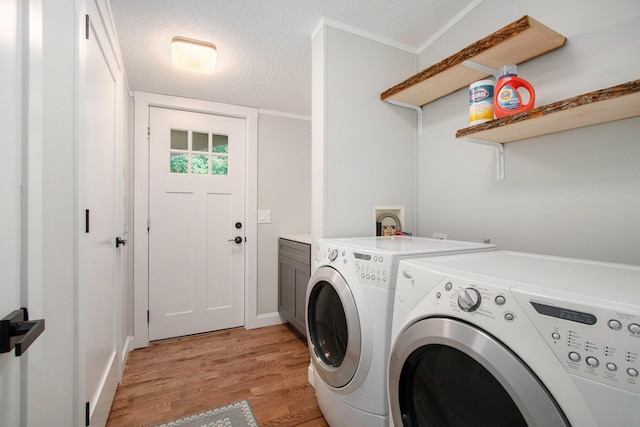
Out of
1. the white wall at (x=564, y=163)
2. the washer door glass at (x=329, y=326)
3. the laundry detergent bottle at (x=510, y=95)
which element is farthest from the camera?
the washer door glass at (x=329, y=326)

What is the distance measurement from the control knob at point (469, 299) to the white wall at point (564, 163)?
2.72 ft

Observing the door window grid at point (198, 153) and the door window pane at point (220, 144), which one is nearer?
the door window grid at point (198, 153)

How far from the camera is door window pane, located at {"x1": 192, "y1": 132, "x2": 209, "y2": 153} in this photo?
270 centimetres

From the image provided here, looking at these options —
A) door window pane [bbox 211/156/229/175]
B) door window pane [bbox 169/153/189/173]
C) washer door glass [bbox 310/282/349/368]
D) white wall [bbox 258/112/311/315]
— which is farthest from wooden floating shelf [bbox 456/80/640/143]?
door window pane [bbox 169/153/189/173]

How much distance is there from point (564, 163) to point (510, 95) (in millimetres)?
380

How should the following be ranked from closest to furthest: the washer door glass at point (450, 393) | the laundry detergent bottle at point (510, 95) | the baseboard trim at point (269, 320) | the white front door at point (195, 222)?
the washer door glass at point (450, 393) → the laundry detergent bottle at point (510, 95) → the white front door at point (195, 222) → the baseboard trim at point (269, 320)

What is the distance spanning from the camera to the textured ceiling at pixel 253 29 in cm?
152

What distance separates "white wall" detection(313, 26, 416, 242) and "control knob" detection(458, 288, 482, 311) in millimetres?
1039

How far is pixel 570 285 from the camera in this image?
63cm

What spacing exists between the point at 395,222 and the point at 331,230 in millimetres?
488

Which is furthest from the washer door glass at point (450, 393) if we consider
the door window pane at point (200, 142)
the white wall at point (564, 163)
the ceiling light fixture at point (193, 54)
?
the door window pane at point (200, 142)

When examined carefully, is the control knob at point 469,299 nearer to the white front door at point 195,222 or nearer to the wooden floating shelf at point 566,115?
the wooden floating shelf at point 566,115

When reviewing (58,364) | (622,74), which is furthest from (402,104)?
(58,364)

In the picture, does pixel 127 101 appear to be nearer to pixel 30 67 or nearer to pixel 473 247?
pixel 30 67
